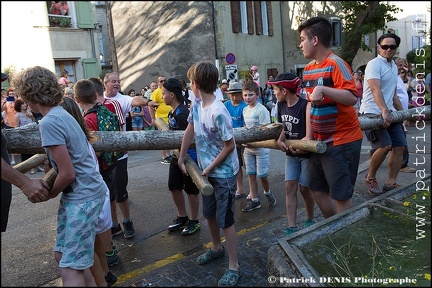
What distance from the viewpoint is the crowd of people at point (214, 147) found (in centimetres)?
251

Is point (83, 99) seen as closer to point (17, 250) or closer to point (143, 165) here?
point (17, 250)

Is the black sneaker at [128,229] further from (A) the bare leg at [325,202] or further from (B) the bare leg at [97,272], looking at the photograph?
(A) the bare leg at [325,202]

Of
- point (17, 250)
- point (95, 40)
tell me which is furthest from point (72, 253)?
point (95, 40)

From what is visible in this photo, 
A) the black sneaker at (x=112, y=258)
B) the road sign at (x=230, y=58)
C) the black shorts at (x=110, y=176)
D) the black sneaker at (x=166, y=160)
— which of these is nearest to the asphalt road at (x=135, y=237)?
the black sneaker at (x=112, y=258)

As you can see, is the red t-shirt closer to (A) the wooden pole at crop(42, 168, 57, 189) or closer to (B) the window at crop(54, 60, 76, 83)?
(A) the wooden pole at crop(42, 168, 57, 189)

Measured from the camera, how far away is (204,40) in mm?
9484

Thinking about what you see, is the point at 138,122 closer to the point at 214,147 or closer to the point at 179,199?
the point at 179,199

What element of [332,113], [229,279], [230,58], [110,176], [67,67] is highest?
[67,67]

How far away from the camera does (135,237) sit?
4535mm

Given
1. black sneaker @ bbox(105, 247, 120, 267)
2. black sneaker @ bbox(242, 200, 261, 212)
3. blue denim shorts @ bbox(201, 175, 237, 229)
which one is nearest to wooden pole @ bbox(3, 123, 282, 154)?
blue denim shorts @ bbox(201, 175, 237, 229)

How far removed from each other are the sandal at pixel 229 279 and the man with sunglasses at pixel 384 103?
2.67 m

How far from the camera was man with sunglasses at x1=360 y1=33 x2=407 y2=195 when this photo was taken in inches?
187

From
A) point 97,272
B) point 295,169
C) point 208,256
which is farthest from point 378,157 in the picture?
point 97,272

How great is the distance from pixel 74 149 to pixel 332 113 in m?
2.04
